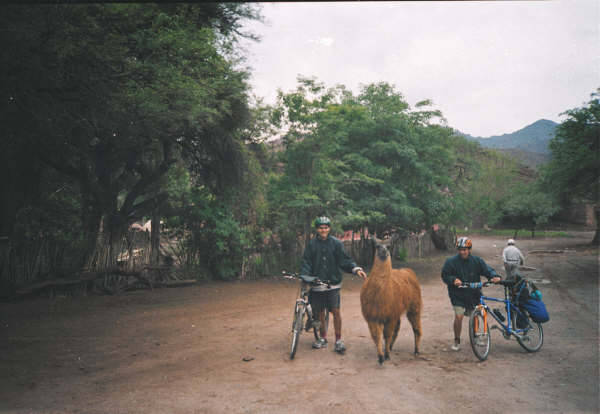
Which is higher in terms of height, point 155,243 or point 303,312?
point 155,243

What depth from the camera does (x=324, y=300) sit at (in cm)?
600

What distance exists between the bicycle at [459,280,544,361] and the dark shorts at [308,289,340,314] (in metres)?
1.75

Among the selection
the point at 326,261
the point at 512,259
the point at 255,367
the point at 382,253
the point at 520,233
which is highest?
the point at 520,233

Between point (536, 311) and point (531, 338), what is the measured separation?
0.52m

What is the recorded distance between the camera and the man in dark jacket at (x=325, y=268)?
593 centimetres

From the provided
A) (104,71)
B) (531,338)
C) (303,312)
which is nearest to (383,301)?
(303,312)

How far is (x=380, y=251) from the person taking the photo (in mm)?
5348

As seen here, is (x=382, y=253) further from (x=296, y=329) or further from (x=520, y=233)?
(x=520, y=233)

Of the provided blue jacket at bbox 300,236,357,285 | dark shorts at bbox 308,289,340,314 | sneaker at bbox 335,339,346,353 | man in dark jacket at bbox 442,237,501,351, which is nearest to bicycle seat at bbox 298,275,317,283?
blue jacket at bbox 300,236,357,285

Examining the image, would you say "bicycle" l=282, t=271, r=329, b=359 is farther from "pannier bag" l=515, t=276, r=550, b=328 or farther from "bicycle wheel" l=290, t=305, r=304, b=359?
"pannier bag" l=515, t=276, r=550, b=328

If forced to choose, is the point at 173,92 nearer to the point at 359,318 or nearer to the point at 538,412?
the point at 359,318

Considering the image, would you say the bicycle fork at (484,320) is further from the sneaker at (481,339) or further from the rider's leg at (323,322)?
the rider's leg at (323,322)

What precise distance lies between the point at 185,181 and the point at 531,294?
13563 millimetres

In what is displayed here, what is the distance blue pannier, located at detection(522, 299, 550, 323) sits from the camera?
579 cm
